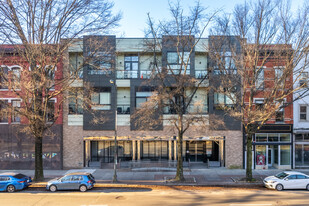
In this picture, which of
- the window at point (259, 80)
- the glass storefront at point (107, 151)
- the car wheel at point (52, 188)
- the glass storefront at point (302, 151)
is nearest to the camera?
the car wheel at point (52, 188)

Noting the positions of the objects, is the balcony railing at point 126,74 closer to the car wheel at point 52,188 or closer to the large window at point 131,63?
→ the large window at point 131,63

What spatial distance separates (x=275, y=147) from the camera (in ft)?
79.3

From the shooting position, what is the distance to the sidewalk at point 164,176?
18.4 m

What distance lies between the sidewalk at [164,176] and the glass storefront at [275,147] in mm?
1197

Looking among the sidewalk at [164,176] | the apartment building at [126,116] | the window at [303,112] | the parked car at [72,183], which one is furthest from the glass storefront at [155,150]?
the window at [303,112]

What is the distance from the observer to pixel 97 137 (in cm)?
2406

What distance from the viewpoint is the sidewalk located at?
1844cm

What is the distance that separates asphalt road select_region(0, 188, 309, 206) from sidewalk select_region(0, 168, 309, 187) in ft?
4.27

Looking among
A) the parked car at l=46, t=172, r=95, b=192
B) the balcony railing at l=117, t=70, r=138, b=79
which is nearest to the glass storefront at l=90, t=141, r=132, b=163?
the balcony railing at l=117, t=70, r=138, b=79

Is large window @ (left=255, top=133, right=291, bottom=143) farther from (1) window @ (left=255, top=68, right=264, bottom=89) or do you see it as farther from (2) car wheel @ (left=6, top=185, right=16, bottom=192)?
(2) car wheel @ (left=6, top=185, right=16, bottom=192)

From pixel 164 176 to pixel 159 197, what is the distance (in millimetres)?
5724

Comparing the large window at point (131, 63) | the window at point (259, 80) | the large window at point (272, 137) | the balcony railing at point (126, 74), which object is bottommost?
the large window at point (272, 137)

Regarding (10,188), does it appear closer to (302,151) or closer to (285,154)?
(285,154)

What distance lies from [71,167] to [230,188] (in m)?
14.4
